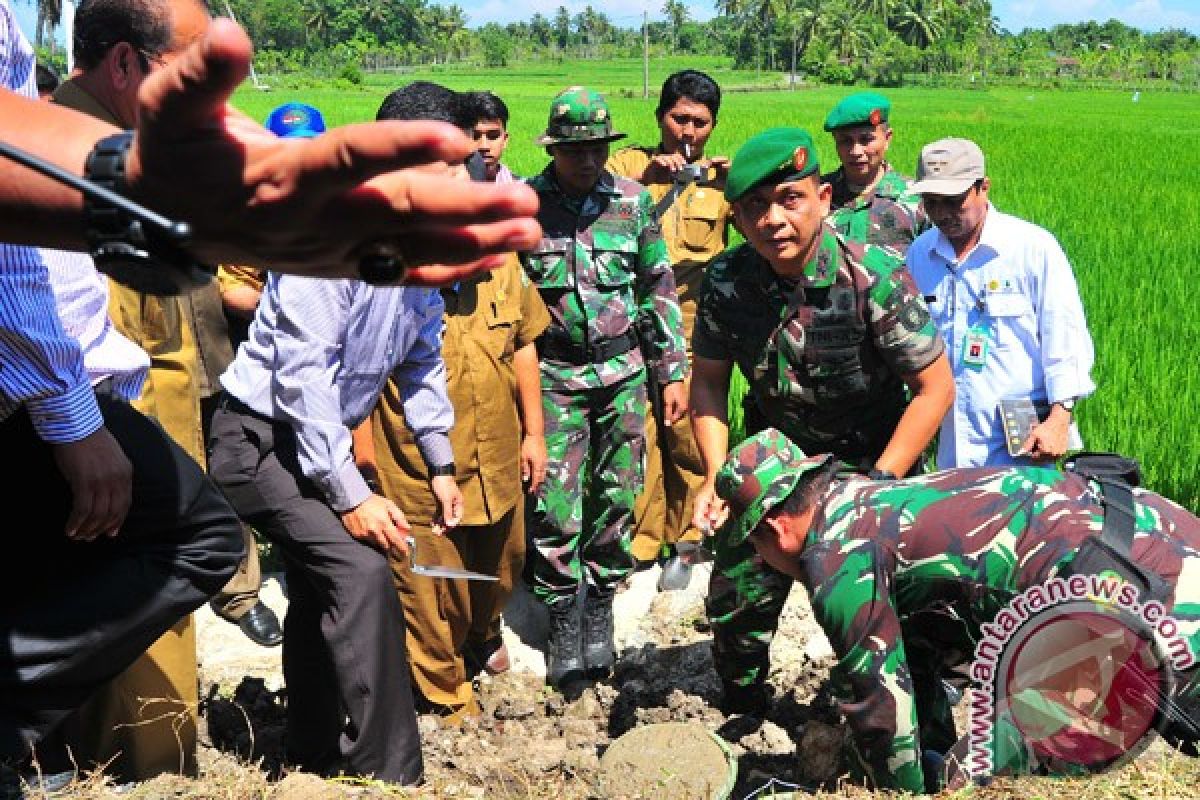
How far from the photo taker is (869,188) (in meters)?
5.61

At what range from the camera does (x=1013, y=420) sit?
4.34 metres

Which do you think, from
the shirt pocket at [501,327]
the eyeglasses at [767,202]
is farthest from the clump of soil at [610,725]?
the eyeglasses at [767,202]

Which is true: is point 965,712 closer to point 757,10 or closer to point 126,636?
point 126,636

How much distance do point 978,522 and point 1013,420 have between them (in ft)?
5.15

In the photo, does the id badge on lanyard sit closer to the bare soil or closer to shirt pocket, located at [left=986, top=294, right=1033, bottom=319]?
shirt pocket, located at [left=986, top=294, right=1033, bottom=319]

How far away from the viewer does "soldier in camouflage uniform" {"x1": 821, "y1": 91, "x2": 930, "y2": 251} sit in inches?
213

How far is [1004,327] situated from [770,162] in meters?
1.33

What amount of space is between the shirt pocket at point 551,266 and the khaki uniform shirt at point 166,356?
56.9 inches

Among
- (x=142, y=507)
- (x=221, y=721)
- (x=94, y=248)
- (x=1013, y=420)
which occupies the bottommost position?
(x=221, y=721)

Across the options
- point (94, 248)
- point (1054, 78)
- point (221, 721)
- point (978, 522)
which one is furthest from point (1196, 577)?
point (1054, 78)

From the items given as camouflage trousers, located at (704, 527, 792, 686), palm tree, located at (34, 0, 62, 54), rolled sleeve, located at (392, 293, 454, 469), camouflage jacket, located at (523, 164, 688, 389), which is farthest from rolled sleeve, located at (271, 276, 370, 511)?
palm tree, located at (34, 0, 62, 54)

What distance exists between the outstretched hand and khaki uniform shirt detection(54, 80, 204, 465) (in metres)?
2.68

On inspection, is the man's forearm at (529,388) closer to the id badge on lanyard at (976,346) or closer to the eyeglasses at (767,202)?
the eyeglasses at (767,202)

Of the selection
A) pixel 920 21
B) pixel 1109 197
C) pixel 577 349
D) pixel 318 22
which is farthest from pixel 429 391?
pixel 318 22
